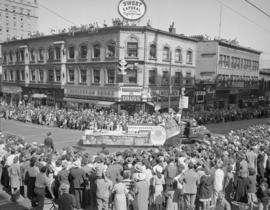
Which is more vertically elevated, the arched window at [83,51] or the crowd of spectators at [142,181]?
the arched window at [83,51]

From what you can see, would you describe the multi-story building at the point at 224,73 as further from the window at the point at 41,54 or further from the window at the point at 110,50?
the window at the point at 41,54

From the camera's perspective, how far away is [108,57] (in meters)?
32.8

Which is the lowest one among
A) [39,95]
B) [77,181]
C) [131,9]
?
[77,181]

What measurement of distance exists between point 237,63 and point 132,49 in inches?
927

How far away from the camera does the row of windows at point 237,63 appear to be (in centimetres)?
4484

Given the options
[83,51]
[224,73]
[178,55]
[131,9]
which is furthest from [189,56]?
[83,51]

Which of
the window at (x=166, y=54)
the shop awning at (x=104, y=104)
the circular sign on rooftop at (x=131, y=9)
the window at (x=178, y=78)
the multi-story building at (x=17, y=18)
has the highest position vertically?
the multi-story building at (x=17, y=18)

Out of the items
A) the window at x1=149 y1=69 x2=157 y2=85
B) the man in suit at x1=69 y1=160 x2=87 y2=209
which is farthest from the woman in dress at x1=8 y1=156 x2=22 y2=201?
the window at x1=149 y1=69 x2=157 y2=85

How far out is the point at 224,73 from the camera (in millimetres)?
45312

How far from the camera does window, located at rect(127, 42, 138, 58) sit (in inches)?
1258

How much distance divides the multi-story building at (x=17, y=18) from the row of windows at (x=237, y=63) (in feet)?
214

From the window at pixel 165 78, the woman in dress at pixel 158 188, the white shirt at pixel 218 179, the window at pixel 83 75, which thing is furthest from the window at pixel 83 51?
the white shirt at pixel 218 179

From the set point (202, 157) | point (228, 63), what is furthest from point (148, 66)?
point (202, 157)

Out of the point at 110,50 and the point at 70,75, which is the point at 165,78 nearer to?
the point at 110,50
